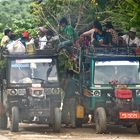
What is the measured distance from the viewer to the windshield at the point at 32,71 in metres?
15.2

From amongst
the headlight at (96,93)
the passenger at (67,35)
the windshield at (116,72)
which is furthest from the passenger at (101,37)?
the headlight at (96,93)

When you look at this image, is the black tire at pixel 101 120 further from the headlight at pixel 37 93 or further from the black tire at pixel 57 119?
the headlight at pixel 37 93

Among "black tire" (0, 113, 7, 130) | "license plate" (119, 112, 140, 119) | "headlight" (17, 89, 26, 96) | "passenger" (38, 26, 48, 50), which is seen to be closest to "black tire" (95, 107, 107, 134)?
"license plate" (119, 112, 140, 119)

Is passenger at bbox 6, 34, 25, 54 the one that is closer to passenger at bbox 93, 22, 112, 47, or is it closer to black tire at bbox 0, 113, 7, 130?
black tire at bbox 0, 113, 7, 130

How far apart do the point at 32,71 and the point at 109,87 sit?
2.12 m

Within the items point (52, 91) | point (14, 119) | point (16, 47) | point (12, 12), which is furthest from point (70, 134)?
point (12, 12)

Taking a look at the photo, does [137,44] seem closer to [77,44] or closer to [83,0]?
[77,44]

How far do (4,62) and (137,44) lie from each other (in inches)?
147

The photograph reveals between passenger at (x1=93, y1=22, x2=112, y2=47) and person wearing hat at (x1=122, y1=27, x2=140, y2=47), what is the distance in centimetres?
52

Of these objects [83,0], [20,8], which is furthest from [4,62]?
[20,8]

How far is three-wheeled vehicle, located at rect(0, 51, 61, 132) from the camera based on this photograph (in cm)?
1477

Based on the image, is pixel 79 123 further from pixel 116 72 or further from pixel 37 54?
pixel 37 54

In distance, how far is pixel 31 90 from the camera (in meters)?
14.9

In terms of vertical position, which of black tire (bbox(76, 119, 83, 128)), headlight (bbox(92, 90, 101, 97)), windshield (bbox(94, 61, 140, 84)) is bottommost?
black tire (bbox(76, 119, 83, 128))
